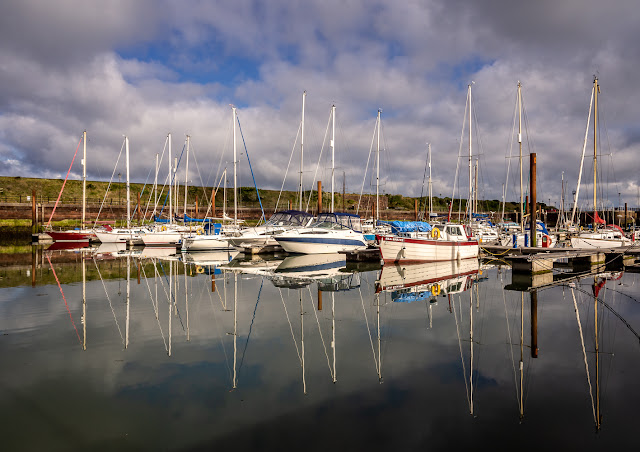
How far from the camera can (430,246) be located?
24297 mm

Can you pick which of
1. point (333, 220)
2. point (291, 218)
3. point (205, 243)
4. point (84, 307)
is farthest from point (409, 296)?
point (205, 243)

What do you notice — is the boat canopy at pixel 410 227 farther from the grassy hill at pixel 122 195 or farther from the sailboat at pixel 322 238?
the grassy hill at pixel 122 195

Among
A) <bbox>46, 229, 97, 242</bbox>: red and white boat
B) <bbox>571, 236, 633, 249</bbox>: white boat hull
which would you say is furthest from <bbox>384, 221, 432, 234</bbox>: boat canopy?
<bbox>46, 229, 97, 242</bbox>: red and white boat

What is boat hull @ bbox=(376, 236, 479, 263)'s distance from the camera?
24.0m

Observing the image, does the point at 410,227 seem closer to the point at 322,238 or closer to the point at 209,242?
the point at 322,238

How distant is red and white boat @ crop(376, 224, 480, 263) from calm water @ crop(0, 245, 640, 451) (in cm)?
822

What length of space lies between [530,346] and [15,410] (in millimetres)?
9668

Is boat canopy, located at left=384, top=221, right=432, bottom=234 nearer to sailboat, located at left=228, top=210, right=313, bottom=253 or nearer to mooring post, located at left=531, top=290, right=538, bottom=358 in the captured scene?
sailboat, located at left=228, top=210, right=313, bottom=253

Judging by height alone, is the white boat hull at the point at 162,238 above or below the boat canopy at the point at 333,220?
below

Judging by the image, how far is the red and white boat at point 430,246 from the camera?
24.0 meters

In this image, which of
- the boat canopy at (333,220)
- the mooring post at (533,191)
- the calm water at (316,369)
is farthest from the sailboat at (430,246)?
the calm water at (316,369)

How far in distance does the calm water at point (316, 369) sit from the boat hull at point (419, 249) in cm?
818

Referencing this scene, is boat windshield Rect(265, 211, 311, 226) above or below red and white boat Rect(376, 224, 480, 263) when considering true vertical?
above

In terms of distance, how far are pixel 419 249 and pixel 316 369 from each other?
17.4 m
